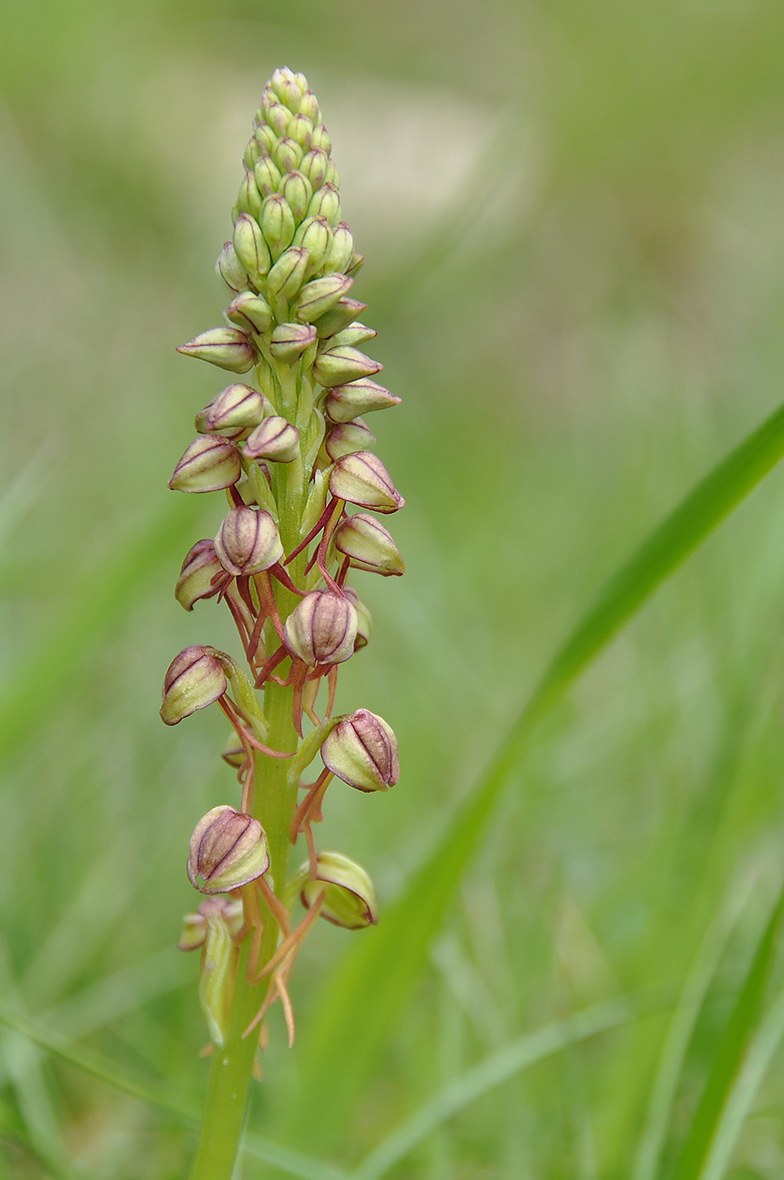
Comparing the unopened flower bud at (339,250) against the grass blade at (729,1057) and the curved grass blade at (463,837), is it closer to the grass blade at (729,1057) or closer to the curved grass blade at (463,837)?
the curved grass blade at (463,837)

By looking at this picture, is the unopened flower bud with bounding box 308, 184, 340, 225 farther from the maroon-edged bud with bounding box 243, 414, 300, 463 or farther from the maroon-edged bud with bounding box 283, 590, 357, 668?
the maroon-edged bud with bounding box 283, 590, 357, 668

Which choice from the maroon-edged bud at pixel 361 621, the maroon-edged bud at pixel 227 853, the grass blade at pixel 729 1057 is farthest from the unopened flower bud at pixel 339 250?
the grass blade at pixel 729 1057

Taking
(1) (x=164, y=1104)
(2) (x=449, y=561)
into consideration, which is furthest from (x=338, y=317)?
(2) (x=449, y=561)

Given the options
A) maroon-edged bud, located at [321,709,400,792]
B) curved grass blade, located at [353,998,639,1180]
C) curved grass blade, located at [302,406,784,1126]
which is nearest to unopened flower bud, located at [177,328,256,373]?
maroon-edged bud, located at [321,709,400,792]

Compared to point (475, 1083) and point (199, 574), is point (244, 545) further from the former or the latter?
point (475, 1083)

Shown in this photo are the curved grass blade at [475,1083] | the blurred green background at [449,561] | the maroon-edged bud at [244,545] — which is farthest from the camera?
the blurred green background at [449,561]

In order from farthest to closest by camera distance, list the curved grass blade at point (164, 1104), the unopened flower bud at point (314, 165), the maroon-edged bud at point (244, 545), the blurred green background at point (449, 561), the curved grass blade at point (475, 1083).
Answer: the blurred green background at point (449, 561)
the curved grass blade at point (475, 1083)
the curved grass blade at point (164, 1104)
the unopened flower bud at point (314, 165)
the maroon-edged bud at point (244, 545)

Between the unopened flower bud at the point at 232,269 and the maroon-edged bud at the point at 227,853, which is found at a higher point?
the unopened flower bud at the point at 232,269

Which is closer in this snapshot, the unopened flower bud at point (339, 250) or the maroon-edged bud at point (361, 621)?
the unopened flower bud at point (339, 250)
